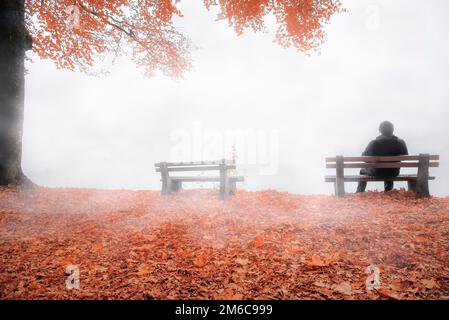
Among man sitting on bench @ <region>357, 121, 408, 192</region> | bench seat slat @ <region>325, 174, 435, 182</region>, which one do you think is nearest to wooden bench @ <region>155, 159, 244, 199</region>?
bench seat slat @ <region>325, 174, 435, 182</region>

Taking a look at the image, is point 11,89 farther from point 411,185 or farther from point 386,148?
point 411,185

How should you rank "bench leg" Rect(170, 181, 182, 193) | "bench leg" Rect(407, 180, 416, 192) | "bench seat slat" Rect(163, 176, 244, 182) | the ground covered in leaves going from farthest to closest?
"bench leg" Rect(170, 181, 182, 193), "bench seat slat" Rect(163, 176, 244, 182), "bench leg" Rect(407, 180, 416, 192), the ground covered in leaves

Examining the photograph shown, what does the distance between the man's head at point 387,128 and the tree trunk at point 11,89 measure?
11692mm

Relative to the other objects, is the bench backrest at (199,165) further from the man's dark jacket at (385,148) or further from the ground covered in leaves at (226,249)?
the man's dark jacket at (385,148)

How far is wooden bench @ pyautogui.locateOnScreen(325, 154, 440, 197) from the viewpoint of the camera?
803 centimetres

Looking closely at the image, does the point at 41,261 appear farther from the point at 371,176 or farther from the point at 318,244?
the point at 371,176

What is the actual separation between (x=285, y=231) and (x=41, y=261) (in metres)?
4.17

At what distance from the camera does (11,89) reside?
8.55 m

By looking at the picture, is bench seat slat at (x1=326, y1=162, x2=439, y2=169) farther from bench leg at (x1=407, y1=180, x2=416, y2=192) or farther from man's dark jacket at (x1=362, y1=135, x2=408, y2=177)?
bench leg at (x1=407, y1=180, x2=416, y2=192)

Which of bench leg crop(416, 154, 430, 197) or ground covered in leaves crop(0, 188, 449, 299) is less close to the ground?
bench leg crop(416, 154, 430, 197)

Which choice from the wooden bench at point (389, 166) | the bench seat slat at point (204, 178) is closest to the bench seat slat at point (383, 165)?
the wooden bench at point (389, 166)

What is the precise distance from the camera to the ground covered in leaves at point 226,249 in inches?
133

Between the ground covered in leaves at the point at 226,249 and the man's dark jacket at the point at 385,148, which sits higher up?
the man's dark jacket at the point at 385,148
